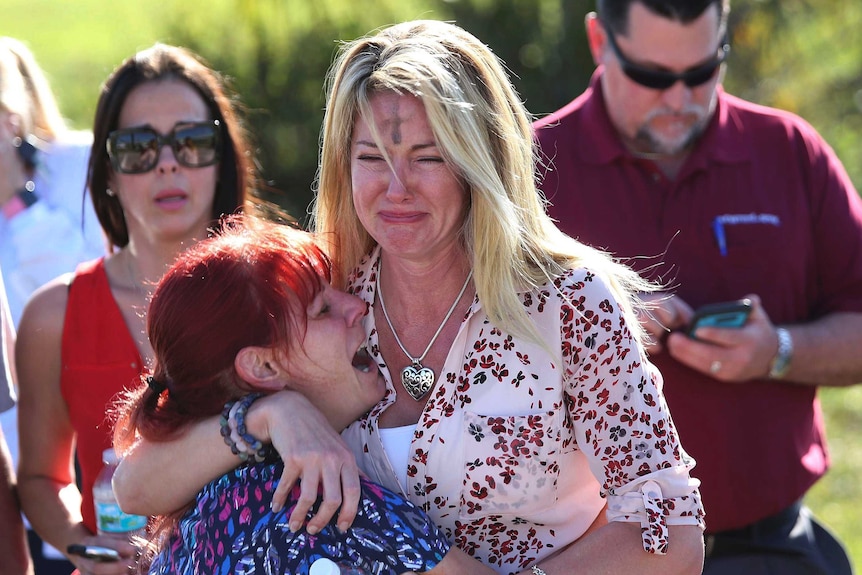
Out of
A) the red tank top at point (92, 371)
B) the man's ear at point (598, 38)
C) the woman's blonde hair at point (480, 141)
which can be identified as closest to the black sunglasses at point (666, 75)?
the man's ear at point (598, 38)

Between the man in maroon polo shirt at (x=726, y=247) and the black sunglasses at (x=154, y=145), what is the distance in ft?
3.35

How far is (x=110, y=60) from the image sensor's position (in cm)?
844

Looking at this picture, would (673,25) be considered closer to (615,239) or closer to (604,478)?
(615,239)

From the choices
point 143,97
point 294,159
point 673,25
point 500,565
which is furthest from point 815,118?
point 500,565

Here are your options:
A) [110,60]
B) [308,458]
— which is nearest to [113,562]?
[308,458]

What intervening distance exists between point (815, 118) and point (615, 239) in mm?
6118

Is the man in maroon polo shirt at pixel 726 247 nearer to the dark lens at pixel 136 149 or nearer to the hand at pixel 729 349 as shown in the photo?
the hand at pixel 729 349

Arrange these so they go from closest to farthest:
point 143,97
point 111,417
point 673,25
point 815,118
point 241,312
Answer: point 241,312
point 111,417
point 143,97
point 673,25
point 815,118

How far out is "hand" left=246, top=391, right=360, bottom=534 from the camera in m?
1.97

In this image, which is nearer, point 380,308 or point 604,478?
point 604,478

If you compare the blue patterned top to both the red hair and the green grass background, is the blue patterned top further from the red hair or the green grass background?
the green grass background

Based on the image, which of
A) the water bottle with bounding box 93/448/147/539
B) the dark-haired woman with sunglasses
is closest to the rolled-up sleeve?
the water bottle with bounding box 93/448/147/539

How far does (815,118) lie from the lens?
344 inches

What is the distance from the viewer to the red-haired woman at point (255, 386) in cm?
199
